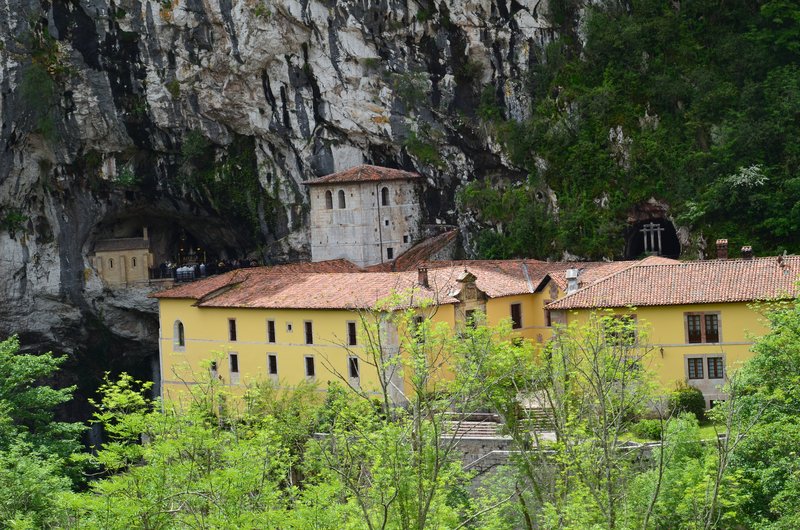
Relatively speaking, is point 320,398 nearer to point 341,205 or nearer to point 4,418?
point 4,418

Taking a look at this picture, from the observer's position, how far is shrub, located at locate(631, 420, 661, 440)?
161 ft

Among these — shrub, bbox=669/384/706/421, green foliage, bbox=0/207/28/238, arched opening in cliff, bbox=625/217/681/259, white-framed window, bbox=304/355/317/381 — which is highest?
green foliage, bbox=0/207/28/238

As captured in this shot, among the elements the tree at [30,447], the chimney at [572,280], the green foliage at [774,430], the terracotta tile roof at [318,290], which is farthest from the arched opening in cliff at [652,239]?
the tree at [30,447]

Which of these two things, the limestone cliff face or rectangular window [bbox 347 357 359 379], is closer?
rectangular window [bbox 347 357 359 379]

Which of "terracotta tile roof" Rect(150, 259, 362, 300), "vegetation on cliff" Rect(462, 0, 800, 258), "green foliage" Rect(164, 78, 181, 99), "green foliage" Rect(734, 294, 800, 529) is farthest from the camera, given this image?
"green foliage" Rect(164, 78, 181, 99)

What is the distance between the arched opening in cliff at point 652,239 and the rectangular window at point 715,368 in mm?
14767

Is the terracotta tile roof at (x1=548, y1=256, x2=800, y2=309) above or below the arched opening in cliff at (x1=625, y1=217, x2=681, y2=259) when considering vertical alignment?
below

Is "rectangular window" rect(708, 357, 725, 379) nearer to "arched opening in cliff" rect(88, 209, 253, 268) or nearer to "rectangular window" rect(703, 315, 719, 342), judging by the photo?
"rectangular window" rect(703, 315, 719, 342)

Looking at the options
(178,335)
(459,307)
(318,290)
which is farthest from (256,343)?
(459,307)

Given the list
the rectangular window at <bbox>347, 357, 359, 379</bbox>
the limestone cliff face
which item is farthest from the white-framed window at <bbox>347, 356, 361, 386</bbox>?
the limestone cliff face

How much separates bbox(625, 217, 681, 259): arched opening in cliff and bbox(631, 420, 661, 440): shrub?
20621 millimetres

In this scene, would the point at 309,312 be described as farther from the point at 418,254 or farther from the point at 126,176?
the point at 126,176

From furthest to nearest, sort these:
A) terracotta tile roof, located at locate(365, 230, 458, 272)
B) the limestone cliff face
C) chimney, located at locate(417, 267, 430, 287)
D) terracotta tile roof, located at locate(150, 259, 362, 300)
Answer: the limestone cliff face
terracotta tile roof, located at locate(365, 230, 458, 272)
terracotta tile roof, located at locate(150, 259, 362, 300)
chimney, located at locate(417, 267, 430, 287)

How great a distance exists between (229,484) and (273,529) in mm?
2270
